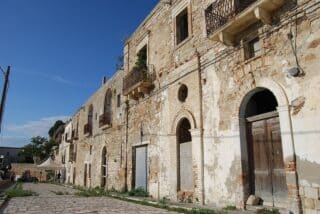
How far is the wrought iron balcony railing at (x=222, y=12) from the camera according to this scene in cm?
866

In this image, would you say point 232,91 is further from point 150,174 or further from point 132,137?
point 132,137

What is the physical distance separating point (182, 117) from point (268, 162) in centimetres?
393

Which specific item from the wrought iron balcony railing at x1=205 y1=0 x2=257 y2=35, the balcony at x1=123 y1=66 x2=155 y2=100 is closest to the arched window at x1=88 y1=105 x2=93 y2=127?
the balcony at x1=123 y1=66 x2=155 y2=100

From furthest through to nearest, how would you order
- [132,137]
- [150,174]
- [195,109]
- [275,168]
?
[132,137] < [150,174] < [195,109] < [275,168]

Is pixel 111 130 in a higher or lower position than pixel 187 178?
higher

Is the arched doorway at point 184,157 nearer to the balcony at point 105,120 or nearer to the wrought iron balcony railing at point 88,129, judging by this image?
the balcony at point 105,120

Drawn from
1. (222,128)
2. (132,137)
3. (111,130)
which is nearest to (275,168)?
(222,128)

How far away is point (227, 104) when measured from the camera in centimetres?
911

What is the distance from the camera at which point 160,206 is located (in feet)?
31.4

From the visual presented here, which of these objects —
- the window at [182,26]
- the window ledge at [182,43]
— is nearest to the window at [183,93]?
the window ledge at [182,43]

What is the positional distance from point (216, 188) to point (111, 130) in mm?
10889

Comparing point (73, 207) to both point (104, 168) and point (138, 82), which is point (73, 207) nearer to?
point (138, 82)

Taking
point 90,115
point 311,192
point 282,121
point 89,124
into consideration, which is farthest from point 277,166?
point 90,115

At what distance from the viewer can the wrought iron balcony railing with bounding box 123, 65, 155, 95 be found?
13961 millimetres
